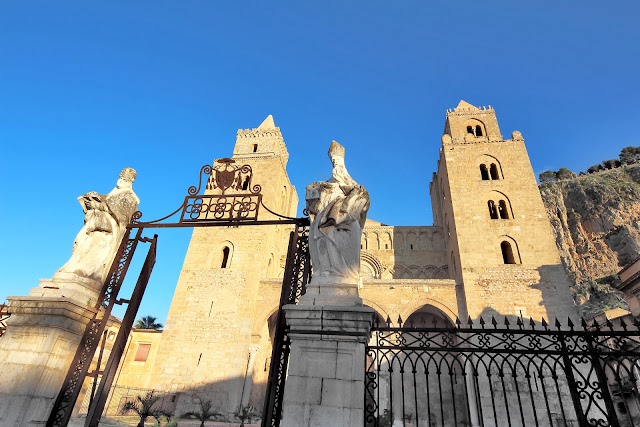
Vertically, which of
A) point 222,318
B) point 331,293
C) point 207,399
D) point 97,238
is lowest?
point 207,399

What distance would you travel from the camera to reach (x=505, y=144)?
22438mm

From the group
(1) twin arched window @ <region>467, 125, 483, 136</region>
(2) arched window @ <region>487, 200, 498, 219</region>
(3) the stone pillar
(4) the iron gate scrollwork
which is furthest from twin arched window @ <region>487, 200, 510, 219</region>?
(4) the iron gate scrollwork

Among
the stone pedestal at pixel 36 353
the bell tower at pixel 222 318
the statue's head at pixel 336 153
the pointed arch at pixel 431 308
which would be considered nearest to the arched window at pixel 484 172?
the pointed arch at pixel 431 308

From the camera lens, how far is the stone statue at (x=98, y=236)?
4.72 meters

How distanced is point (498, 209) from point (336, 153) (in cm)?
1798

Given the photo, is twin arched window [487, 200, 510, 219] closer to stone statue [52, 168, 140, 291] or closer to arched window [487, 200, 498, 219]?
arched window [487, 200, 498, 219]

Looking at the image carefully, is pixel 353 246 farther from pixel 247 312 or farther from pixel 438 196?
pixel 438 196

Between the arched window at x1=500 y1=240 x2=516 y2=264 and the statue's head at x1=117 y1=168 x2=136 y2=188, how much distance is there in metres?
17.9

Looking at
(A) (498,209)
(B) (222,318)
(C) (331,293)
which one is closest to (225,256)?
(B) (222,318)

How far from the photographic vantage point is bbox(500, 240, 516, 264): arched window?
721 inches

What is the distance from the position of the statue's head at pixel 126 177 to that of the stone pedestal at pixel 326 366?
3745mm

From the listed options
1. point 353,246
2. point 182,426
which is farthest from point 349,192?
point 182,426

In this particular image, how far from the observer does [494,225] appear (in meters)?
19.1

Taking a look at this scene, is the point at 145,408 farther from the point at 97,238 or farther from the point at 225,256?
the point at 97,238
